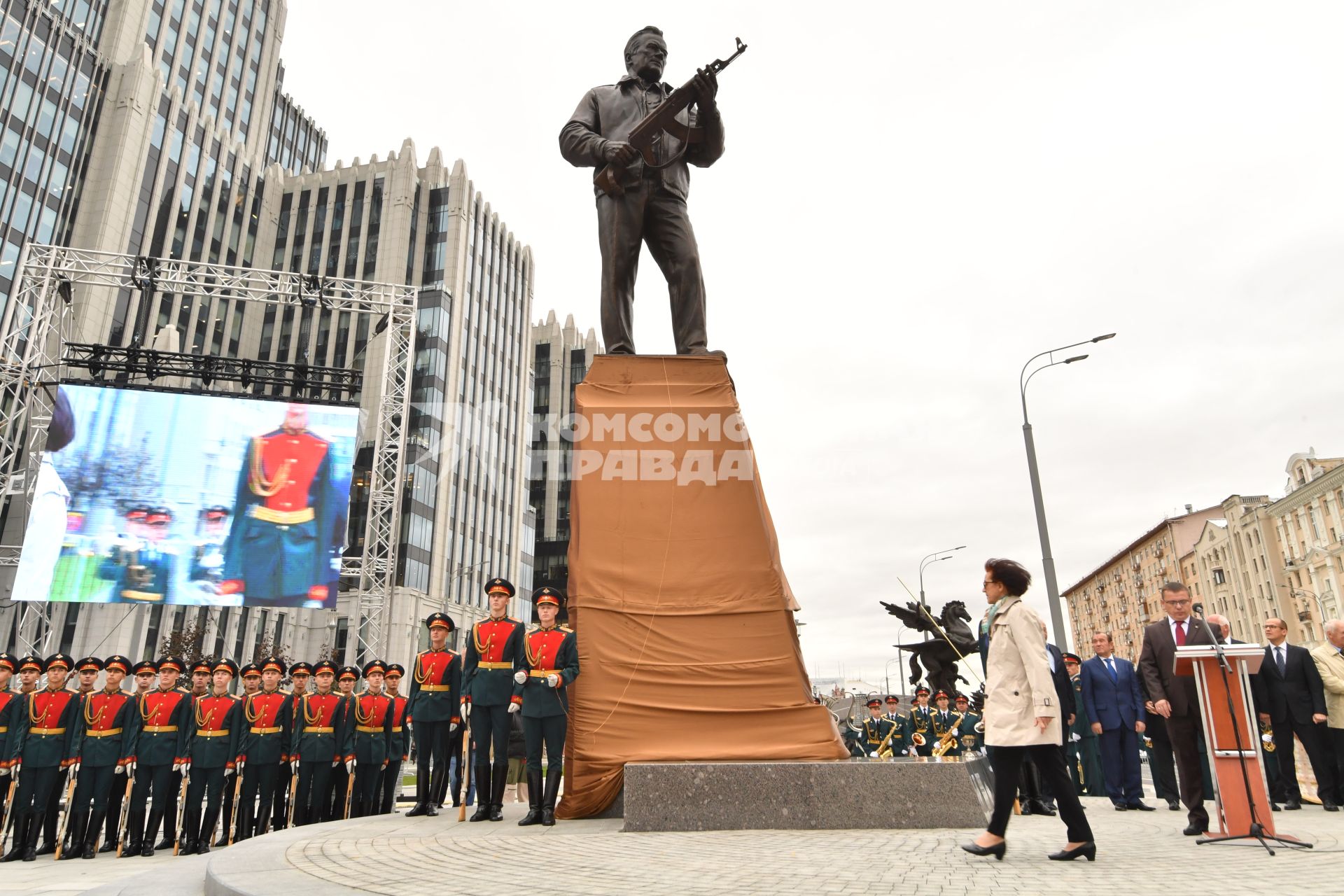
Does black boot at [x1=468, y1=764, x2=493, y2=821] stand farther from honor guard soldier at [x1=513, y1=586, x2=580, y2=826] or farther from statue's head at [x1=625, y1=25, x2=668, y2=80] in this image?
statue's head at [x1=625, y1=25, x2=668, y2=80]

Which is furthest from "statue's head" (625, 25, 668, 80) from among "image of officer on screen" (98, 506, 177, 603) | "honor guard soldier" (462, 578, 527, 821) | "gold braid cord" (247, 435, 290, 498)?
"image of officer on screen" (98, 506, 177, 603)

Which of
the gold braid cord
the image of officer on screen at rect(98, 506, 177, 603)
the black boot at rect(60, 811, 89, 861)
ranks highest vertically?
the gold braid cord

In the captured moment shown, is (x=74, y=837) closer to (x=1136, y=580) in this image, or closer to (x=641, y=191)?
(x=641, y=191)

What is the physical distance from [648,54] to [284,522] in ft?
54.9

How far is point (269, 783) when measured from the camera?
279 inches

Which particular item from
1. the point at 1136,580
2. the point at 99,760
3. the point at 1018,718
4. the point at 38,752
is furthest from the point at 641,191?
the point at 1136,580

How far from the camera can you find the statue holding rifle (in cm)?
639

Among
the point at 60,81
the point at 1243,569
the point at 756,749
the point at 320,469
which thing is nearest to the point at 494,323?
the point at 60,81

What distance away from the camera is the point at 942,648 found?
13.2 meters

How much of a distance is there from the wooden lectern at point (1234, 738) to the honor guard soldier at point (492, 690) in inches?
150

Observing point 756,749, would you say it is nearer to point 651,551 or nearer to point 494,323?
point 651,551

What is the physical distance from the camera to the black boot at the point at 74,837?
256 inches

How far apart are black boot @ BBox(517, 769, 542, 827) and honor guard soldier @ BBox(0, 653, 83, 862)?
4.33 metres

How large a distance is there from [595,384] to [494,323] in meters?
48.1
